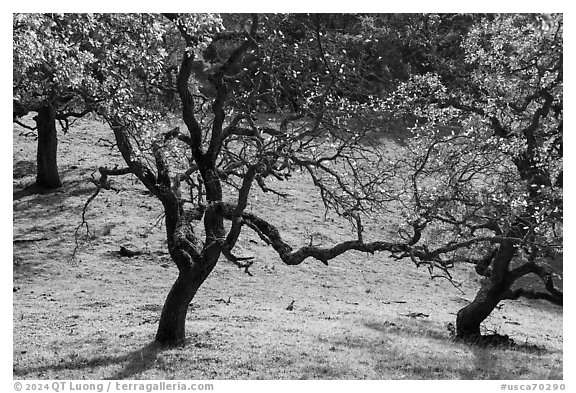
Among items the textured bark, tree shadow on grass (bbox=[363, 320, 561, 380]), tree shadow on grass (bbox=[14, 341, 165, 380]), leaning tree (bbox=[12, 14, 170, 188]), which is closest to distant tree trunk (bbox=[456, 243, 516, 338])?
tree shadow on grass (bbox=[363, 320, 561, 380])

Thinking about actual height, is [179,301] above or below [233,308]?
above

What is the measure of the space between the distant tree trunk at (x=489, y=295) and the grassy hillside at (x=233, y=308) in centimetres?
78

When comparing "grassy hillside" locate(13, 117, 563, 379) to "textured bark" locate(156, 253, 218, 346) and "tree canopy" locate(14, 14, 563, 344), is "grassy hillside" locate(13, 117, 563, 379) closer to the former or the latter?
"textured bark" locate(156, 253, 218, 346)

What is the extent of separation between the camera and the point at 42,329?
19.7 metres

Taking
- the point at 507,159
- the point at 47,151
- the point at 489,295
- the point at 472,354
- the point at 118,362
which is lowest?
the point at 118,362

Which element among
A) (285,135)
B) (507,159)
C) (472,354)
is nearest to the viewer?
(285,135)

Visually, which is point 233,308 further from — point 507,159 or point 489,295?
point 507,159

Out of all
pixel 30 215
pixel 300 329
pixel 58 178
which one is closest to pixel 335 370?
pixel 300 329

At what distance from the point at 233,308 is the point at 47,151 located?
1517 centimetres

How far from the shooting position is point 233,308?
23.5 m

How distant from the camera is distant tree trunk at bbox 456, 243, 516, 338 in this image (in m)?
20.3

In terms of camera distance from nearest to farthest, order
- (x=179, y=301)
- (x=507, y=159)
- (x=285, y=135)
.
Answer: (x=285, y=135) < (x=179, y=301) < (x=507, y=159)

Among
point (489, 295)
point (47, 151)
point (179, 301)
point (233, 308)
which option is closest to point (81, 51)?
point (179, 301)

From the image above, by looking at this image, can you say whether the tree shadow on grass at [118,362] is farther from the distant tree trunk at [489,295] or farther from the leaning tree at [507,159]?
the distant tree trunk at [489,295]
